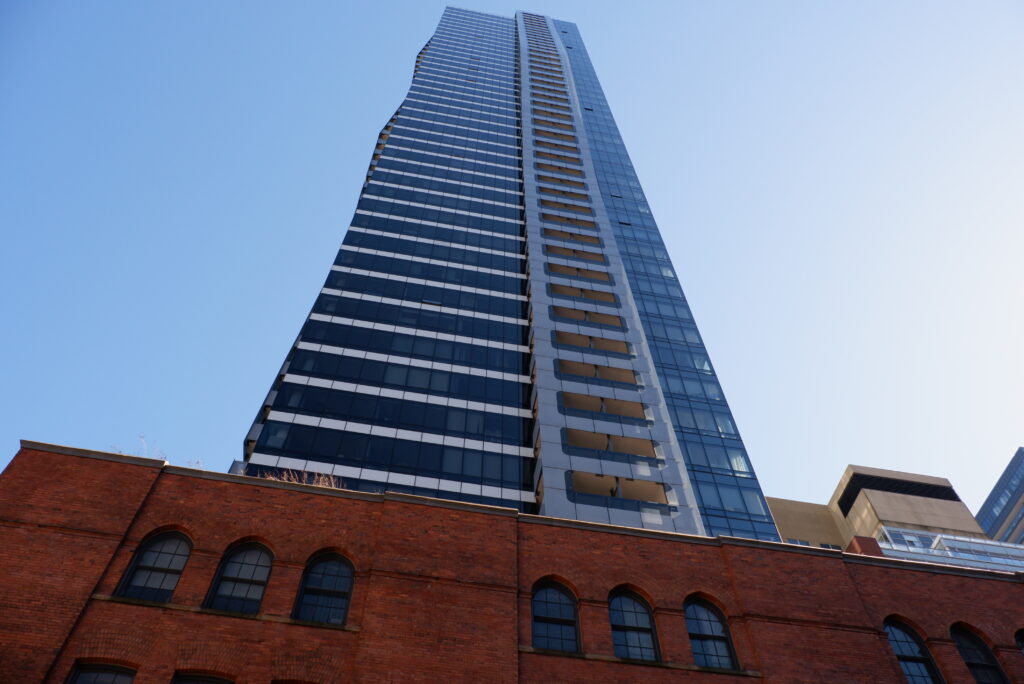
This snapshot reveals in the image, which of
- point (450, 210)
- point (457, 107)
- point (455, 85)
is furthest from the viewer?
point (455, 85)

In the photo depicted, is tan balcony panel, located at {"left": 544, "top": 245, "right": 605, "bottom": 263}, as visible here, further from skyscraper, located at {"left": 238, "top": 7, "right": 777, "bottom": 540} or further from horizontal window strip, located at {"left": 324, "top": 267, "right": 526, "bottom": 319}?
horizontal window strip, located at {"left": 324, "top": 267, "right": 526, "bottom": 319}

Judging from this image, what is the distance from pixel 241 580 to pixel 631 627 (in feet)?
32.1

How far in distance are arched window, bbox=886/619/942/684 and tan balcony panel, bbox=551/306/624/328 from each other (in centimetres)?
3002

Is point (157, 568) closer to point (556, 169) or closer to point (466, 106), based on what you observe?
point (556, 169)

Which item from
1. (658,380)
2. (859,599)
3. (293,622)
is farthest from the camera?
(658,380)

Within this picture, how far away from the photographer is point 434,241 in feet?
165

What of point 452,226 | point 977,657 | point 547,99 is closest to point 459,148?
point 452,226

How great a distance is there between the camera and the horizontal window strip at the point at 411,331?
40938 millimetres

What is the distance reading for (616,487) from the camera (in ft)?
114

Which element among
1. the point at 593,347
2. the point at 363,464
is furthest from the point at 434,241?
the point at 363,464

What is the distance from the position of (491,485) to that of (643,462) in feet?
28.6

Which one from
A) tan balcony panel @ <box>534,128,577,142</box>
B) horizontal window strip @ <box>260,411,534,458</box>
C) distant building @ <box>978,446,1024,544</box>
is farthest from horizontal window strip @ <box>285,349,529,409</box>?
distant building @ <box>978,446,1024,544</box>

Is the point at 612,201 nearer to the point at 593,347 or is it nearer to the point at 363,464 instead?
the point at 593,347

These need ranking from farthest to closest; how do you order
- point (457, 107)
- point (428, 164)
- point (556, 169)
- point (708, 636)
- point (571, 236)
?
1. point (457, 107)
2. point (556, 169)
3. point (428, 164)
4. point (571, 236)
5. point (708, 636)
